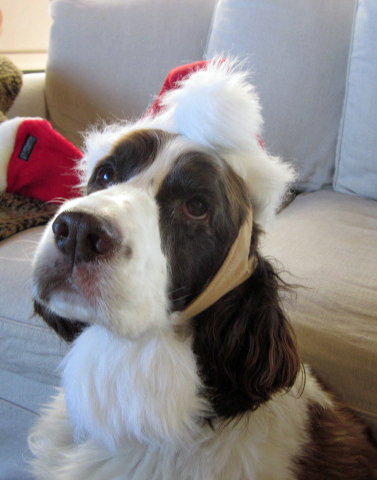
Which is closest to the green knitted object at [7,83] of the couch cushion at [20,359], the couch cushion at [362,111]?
the couch cushion at [20,359]

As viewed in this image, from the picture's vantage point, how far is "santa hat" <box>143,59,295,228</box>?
34.9 inches

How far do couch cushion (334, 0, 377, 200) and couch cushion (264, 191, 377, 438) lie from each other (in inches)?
10.4

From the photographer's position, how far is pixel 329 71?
1.86 metres

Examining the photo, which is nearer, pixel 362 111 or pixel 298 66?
pixel 362 111

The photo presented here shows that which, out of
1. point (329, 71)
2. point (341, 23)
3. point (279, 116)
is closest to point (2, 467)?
point (279, 116)

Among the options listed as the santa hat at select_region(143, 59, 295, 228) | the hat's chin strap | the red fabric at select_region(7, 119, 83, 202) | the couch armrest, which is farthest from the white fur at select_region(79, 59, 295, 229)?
the couch armrest

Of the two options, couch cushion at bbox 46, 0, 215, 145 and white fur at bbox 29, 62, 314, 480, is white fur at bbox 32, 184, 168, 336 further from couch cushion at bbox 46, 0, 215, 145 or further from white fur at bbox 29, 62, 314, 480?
couch cushion at bbox 46, 0, 215, 145

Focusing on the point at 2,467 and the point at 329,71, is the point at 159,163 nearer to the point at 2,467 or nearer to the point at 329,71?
the point at 2,467

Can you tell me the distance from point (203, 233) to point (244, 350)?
10.6 inches

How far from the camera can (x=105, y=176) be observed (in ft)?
3.16

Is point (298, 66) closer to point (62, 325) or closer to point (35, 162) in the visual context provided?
point (35, 162)

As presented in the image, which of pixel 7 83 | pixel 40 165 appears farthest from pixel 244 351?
pixel 7 83

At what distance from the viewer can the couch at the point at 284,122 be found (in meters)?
1.18

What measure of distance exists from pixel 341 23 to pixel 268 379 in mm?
1634
